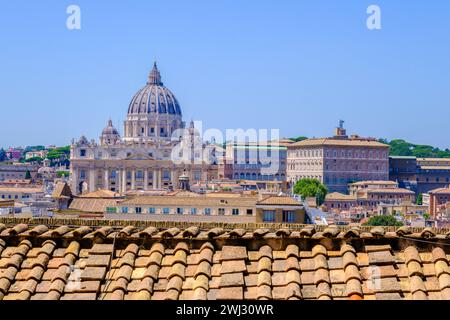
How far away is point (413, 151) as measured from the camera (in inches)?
4363

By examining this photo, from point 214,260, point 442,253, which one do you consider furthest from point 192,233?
point 442,253

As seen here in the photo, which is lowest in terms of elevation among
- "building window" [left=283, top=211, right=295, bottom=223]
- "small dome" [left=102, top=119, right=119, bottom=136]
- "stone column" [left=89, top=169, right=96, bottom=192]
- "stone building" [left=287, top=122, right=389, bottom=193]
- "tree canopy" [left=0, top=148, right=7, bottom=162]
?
"building window" [left=283, top=211, right=295, bottom=223]

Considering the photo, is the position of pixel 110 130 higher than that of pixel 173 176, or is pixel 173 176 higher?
pixel 110 130

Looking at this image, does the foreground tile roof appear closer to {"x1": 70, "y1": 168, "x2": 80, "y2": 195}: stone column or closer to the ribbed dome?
{"x1": 70, "y1": 168, "x2": 80, "y2": 195}: stone column

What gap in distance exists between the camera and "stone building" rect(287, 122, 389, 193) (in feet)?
266

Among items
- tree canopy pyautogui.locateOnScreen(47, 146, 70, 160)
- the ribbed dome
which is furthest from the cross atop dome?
tree canopy pyautogui.locateOnScreen(47, 146, 70, 160)

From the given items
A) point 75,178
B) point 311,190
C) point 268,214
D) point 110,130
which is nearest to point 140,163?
point 75,178

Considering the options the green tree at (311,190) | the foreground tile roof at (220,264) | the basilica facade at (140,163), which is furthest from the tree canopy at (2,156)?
the foreground tile roof at (220,264)

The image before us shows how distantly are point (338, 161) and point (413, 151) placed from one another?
1230 inches

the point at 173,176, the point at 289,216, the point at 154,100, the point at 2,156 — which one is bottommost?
the point at 289,216

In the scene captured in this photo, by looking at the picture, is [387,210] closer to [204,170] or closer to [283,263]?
[204,170]

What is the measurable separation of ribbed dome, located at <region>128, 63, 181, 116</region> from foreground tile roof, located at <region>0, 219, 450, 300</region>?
101029mm

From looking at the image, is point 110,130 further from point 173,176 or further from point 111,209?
point 111,209
